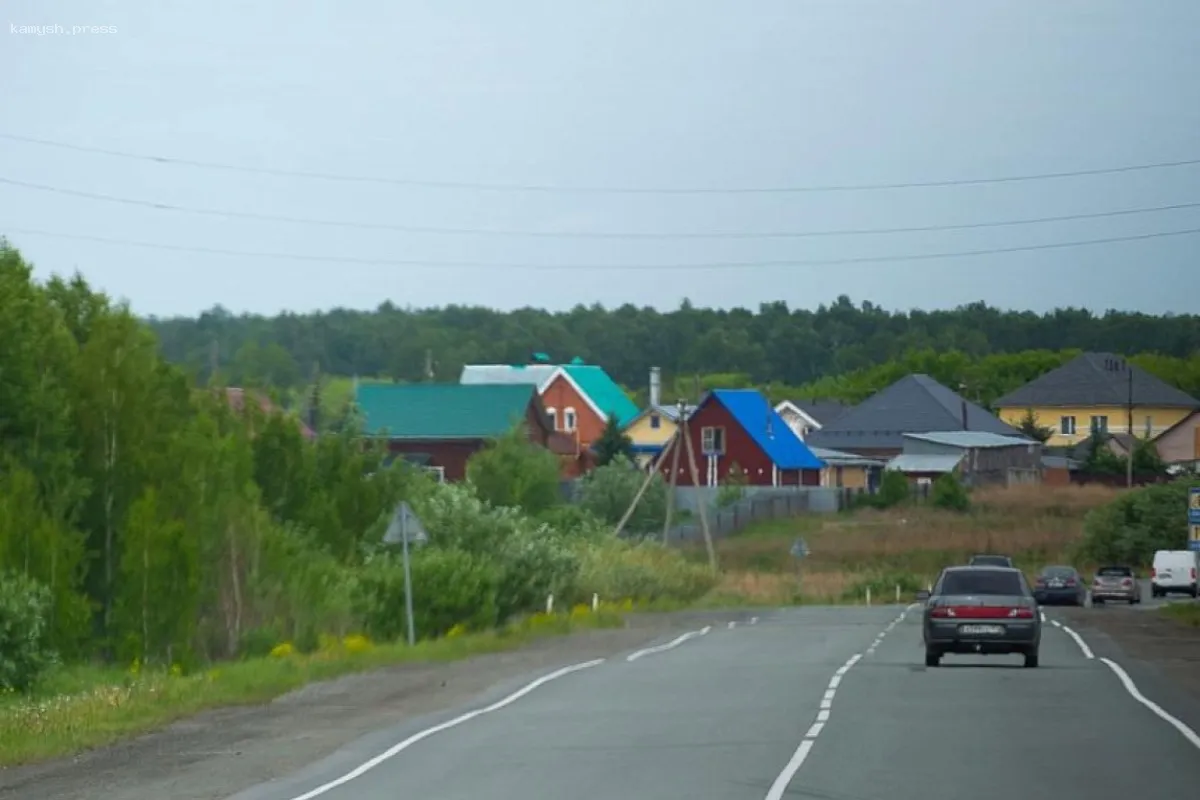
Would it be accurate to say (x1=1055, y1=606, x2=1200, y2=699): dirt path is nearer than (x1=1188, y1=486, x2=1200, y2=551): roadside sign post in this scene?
Yes

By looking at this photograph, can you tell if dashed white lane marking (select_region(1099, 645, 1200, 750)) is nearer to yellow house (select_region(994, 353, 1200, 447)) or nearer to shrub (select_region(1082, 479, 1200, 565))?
shrub (select_region(1082, 479, 1200, 565))

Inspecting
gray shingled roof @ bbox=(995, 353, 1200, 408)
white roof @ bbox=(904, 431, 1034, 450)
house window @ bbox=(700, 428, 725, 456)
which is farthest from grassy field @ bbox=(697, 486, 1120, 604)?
gray shingled roof @ bbox=(995, 353, 1200, 408)

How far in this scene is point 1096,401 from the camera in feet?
427

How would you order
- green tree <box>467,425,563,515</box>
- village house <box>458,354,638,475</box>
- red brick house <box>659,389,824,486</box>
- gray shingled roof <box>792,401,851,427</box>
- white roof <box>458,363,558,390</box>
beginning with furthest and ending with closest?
gray shingled roof <box>792,401,851,427</box> < red brick house <box>659,389,824,486</box> < village house <box>458,354,638,475</box> < white roof <box>458,363,558,390</box> < green tree <box>467,425,563,515</box>

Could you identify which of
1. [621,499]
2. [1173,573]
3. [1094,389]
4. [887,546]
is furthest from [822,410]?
[1173,573]

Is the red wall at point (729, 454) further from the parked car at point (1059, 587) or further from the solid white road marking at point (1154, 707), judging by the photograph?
the solid white road marking at point (1154, 707)

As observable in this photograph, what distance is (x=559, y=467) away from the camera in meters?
81.8

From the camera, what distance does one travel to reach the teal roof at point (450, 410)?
89125mm

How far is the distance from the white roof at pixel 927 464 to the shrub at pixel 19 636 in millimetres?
93577

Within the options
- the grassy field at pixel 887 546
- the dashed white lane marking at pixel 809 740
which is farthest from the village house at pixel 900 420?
the dashed white lane marking at pixel 809 740

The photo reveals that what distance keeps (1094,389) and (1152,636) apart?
8636 cm

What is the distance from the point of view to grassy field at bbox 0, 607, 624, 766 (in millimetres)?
19672

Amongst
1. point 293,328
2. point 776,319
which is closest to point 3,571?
point 293,328

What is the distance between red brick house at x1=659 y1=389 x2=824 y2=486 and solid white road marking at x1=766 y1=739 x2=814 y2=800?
284ft
